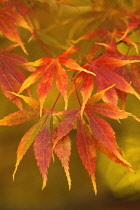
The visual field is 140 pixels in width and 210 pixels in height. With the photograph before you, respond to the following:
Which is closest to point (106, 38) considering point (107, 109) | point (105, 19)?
point (105, 19)

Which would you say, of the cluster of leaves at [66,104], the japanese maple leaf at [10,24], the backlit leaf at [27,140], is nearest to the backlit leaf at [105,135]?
the cluster of leaves at [66,104]

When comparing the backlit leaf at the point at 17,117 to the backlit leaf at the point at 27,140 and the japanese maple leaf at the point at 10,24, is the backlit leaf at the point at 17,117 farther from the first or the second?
the japanese maple leaf at the point at 10,24

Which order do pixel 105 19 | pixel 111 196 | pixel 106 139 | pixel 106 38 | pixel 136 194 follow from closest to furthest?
pixel 106 139, pixel 106 38, pixel 105 19, pixel 136 194, pixel 111 196

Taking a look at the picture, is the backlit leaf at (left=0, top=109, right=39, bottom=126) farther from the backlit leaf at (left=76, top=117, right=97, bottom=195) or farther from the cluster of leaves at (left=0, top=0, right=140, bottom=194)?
the backlit leaf at (left=76, top=117, right=97, bottom=195)

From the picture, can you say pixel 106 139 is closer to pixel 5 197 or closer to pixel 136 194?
pixel 136 194

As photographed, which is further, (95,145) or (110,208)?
(110,208)

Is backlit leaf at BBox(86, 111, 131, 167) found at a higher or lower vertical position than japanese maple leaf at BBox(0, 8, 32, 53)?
lower

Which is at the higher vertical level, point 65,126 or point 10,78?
point 10,78

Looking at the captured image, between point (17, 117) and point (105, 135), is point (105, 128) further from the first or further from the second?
point (17, 117)

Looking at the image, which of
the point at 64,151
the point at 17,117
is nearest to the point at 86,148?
the point at 64,151

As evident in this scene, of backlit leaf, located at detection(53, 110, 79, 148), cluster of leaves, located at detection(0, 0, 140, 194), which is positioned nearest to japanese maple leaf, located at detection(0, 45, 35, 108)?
cluster of leaves, located at detection(0, 0, 140, 194)

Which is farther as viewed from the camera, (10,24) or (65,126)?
(10,24)
